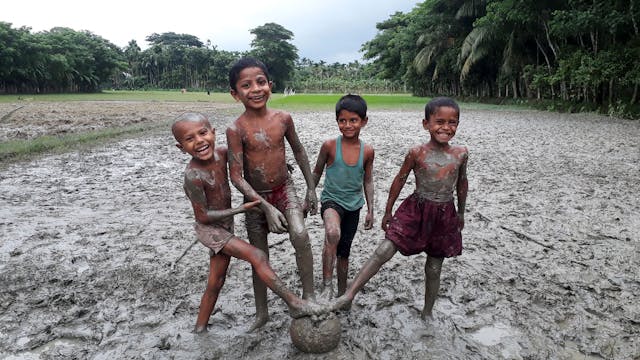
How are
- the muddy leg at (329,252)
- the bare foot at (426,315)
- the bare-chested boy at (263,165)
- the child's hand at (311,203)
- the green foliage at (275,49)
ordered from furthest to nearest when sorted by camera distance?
the green foliage at (275,49)
the bare foot at (426,315)
the child's hand at (311,203)
the muddy leg at (329,252)
the bare-chested boy at (263,165)

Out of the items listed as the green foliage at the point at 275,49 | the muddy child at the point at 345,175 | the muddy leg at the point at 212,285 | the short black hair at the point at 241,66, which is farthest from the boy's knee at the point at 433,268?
the green foliage at the point at 275,49

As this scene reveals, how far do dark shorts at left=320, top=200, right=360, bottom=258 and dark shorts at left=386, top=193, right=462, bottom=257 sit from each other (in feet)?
0.90

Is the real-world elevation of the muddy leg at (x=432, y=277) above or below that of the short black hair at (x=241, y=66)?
below

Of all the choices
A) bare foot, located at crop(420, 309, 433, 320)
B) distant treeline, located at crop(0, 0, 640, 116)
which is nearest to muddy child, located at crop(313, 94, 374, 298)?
bare foot, located at crop(420, 309, 433, 320)

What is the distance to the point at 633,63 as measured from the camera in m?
13.4

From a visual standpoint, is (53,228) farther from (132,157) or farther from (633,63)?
(633,63)

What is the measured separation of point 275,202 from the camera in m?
2.67

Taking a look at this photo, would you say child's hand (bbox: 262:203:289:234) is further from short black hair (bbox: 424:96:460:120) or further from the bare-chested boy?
short black hair (bbox: 424:96:460:120)

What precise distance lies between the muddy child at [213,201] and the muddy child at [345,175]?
1.22ft

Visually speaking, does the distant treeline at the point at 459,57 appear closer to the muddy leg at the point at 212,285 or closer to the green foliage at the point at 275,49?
the green foliage at the point at 275,49

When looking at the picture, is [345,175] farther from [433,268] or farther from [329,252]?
[433,268]

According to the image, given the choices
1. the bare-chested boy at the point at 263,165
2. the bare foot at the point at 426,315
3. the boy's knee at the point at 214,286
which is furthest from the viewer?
the bare foot at the point at 426,315

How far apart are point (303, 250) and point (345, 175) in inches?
24.1

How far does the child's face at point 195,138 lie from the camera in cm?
234
